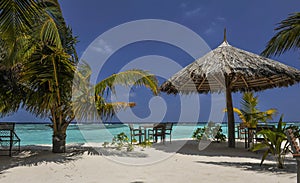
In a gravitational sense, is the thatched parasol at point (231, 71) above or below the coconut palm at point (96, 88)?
above

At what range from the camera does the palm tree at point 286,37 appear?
202 inches

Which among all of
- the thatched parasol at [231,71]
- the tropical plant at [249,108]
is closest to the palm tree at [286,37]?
the thatched parasol at [231,71]

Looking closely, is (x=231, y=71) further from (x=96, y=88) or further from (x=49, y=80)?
A: (x=49, y=80)

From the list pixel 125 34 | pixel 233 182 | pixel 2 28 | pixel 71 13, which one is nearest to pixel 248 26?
pixel 125 34

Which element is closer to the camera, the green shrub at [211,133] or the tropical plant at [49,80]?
the tropical plant at [49,80]

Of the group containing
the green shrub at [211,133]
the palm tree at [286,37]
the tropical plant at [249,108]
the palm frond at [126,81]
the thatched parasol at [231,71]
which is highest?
the palm tree at [286,37]

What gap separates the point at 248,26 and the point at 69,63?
814 cm

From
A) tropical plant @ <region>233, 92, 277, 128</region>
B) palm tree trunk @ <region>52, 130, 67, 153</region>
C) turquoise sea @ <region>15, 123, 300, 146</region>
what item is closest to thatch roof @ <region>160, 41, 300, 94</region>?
tropical plant @ <region>233, 92, 277, 128</region>

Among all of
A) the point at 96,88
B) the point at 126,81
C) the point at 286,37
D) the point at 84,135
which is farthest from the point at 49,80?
the point at 84,135

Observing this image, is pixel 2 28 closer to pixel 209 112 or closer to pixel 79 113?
pixel 79 113

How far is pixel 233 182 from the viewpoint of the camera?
132 inches

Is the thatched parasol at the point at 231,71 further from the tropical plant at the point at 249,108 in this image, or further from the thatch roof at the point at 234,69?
the tropical plant at the point at 249,108

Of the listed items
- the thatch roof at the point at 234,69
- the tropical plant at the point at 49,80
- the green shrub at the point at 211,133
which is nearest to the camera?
the tropical plant at the point at 49,80

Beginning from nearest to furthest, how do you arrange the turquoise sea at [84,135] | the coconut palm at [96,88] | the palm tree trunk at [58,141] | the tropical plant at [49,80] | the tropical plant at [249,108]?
the tropical plant at [49,80]
the coconut palm at [96,88]
the palm tree trunk at [58,141]
the tropical plant at [249,108]
the turquoise sea at [84,135]
